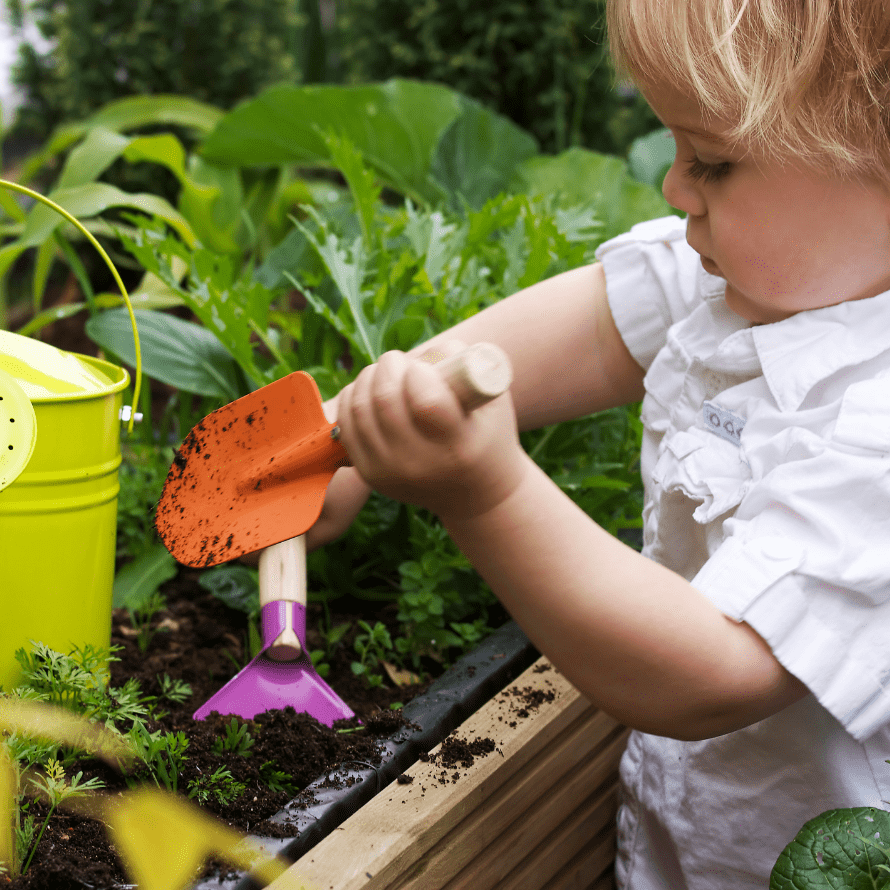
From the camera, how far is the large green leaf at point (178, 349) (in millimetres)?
1506

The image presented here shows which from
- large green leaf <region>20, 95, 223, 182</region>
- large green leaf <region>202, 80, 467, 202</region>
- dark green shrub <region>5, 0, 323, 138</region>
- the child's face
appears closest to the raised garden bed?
the child's face

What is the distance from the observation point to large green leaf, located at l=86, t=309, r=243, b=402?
1.51m

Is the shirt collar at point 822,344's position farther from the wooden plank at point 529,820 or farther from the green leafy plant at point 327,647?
the green leafy plant at point 327,647

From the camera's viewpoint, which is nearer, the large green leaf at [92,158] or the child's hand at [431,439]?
the child's hand at [431,439]

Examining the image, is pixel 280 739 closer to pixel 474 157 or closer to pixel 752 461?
pixel 752 461

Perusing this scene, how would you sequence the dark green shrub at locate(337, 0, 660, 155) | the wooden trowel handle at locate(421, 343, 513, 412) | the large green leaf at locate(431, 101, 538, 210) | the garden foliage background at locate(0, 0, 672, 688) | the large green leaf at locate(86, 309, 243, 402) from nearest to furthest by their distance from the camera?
the wooden trowel handle at locate(421, 343, 513, 412)
the garden foliage background at locate(0, 0, 672, 688)
the large green leaf at locate(86, 309, 243, 402)
the large green leaf at locate(431, 101, 538, 210)
the dark green shrub at locate(337, 0, 660, 155)

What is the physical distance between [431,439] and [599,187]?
5.43ft

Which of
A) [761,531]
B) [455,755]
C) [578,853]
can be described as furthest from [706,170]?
[578,853]

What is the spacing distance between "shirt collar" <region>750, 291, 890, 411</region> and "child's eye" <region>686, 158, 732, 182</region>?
15 cm

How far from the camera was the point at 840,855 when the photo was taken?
72 cm

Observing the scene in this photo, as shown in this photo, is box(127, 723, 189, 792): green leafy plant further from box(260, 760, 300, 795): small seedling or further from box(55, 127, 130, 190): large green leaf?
box(55, 127, 130, 190): large green leaf

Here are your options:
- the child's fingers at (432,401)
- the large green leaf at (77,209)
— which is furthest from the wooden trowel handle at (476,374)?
the large green leaf at (77,209)

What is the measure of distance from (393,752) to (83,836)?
314 millimetres

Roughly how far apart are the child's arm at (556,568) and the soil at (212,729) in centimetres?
34
